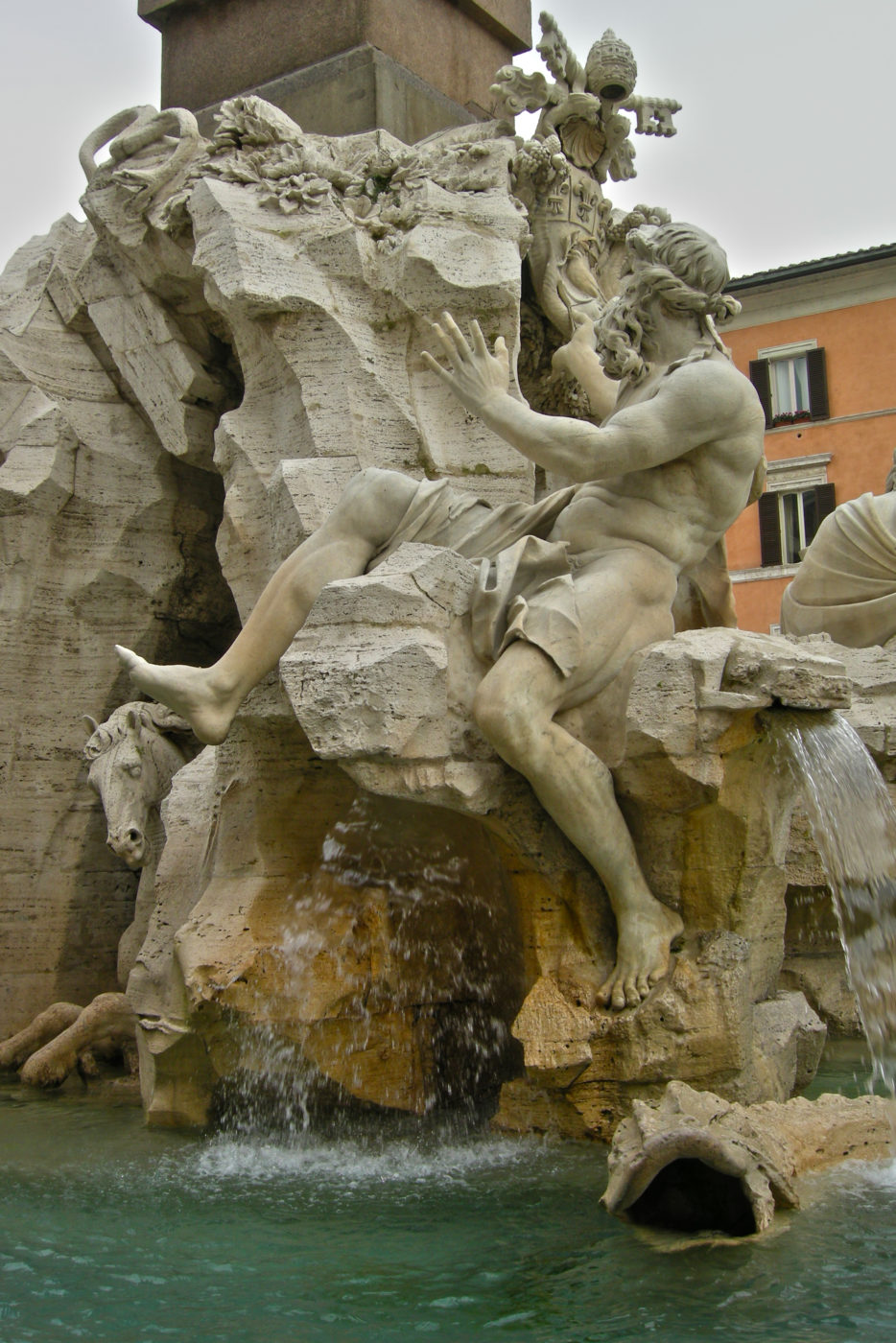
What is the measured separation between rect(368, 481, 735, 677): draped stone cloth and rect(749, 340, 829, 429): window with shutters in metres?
Result: 14.7

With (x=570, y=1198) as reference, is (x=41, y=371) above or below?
above

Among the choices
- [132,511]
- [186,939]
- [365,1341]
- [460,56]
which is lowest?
[365,1341]

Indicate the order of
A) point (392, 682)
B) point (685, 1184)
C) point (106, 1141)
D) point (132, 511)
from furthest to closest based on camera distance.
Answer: point (132, 511), point (106, 1141), point (392, 682), point (685, 1184)

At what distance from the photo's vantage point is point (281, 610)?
4.68 metres

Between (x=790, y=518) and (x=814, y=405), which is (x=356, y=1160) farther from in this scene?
(x=814, y=405)

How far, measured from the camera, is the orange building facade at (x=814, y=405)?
739 inches

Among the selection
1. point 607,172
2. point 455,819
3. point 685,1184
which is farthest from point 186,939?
point 607,172

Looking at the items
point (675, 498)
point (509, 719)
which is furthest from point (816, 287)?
point (509, 719)

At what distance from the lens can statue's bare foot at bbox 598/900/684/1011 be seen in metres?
4.26

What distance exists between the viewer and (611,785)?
435 centimetres

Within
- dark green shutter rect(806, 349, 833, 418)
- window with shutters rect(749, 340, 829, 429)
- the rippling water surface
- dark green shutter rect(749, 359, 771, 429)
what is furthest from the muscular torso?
dark green shutter rect(749, 359, 771, 429)

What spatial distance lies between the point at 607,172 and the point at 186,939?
4.48 metres

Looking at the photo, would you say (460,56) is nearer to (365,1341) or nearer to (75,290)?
(75,290)

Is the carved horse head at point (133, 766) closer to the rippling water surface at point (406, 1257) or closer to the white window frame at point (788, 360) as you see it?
the rippling water surface at point (406, 1257)
